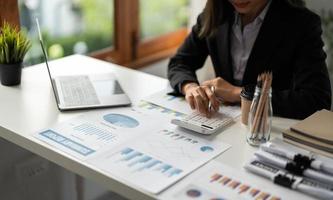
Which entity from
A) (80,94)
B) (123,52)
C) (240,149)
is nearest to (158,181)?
(240,149)

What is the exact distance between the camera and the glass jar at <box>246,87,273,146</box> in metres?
1.25

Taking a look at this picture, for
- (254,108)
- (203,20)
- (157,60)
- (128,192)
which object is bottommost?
(157,60)

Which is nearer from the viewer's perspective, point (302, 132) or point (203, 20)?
point (302, 132)

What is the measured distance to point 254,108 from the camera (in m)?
1.27

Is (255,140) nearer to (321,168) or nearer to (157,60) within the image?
(321,168)

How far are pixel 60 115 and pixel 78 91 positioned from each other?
0.64 feet

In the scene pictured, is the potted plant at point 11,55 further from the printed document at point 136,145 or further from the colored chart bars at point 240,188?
the colored chart bars at point 240,188

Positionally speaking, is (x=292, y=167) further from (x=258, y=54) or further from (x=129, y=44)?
(x=129, y=44)

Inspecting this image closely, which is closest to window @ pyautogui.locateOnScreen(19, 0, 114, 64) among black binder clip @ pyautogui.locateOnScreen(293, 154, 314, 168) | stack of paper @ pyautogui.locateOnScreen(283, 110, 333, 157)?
stack of paper @ pyautogui.locateOnScreen(283, 110, 333, 157)

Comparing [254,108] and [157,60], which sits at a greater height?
[254,108]

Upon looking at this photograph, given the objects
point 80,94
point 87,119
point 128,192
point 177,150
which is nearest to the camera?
point 128,192

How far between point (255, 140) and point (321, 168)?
229 millimetres

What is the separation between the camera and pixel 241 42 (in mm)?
1778

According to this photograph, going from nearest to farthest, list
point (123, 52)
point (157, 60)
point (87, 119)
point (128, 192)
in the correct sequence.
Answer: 1. point (128, 192)
2. point (87, 119)
3. point (123, 52)
4. point (157, 60)
